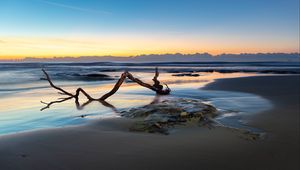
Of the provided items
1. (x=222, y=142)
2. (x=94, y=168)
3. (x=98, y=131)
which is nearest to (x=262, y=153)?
(x=222, y=142)

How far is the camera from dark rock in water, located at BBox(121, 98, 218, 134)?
7316 millimetres

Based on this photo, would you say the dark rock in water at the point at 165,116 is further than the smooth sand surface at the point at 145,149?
Yes

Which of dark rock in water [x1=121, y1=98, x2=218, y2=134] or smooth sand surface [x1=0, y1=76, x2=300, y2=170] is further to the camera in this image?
dark rock in water [x1=121, y1=98, x2=218, y2=134]

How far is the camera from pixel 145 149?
5.56 m

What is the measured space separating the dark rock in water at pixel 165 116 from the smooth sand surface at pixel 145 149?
42cm

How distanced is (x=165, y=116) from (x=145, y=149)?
9.36 feet

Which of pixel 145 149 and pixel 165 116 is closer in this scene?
pixel 145 149

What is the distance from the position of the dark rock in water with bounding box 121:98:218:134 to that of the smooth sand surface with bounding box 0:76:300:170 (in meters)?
0.42

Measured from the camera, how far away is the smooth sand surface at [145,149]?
4.83 m

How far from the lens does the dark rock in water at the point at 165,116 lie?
24.0 ft

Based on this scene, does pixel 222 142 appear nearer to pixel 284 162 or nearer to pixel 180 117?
pixel 284 162

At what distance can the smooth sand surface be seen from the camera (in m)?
4.83

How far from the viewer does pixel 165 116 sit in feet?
27.4

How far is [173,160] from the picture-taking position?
5.03 m
